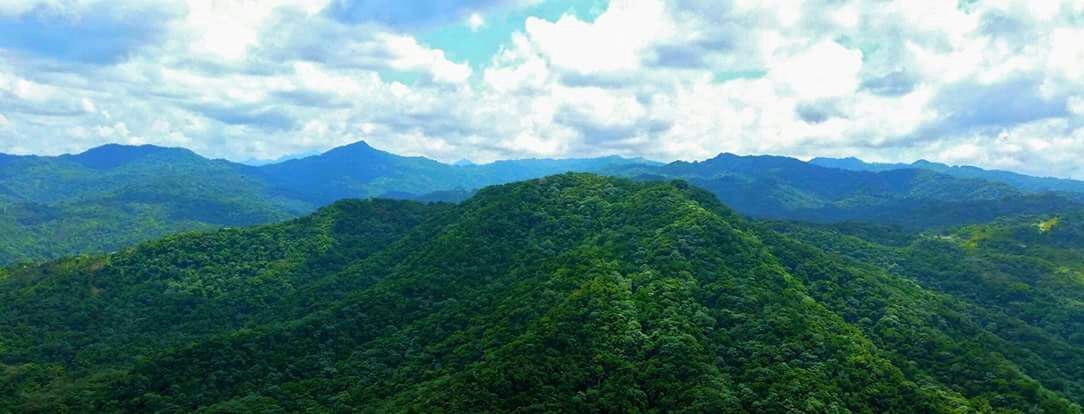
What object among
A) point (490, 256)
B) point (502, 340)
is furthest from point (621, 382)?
point (490, 256)

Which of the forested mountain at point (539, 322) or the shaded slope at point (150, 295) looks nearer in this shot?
the forested mountain at point (539, 322)

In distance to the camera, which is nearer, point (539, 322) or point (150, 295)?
point (539, 322)

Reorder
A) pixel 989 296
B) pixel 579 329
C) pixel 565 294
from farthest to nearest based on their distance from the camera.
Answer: pixel 989 296
pixel 565 294
pixel 579 329

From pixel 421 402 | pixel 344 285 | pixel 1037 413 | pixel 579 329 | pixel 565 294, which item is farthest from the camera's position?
pixel 344 285

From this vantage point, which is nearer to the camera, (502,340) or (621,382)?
(621,382)

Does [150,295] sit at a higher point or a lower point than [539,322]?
lower

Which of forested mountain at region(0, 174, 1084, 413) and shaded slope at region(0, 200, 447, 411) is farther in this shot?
shaded slope at region(0, 200, 447, 411)

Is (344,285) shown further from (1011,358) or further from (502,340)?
(1011,358)

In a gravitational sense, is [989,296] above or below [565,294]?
below
